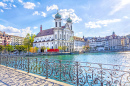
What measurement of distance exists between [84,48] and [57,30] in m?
33.8

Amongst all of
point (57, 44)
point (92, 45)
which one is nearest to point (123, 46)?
point (92, 45)

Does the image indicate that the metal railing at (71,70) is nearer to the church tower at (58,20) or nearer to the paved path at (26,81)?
the paved path at (26,81)

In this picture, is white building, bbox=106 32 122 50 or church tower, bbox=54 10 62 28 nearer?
church tower, bbox=54 10 62 28

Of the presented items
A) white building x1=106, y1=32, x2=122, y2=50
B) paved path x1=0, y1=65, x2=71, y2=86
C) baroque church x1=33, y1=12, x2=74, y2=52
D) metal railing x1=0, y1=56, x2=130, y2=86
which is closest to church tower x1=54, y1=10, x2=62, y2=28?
baroque church x1=33, y1=12, x2=74, y2=52

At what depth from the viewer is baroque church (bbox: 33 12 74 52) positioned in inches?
2387

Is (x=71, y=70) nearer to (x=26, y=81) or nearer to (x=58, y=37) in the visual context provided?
(x=26, y=81)

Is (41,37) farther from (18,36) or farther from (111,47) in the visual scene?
(111,47)

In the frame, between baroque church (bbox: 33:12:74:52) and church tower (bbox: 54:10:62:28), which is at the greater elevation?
church tower (bbox: 54:10:62:28)

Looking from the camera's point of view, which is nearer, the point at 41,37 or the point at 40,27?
the point at 41,37

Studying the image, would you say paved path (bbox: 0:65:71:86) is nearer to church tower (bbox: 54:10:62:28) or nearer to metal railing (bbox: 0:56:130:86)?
metal railing (bbox: 0:56:130:86)

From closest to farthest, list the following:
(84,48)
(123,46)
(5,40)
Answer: (5,40) → (84,48) → (123,46)

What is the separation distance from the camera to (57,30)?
60375 millimetres

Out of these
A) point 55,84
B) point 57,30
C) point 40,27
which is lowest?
point 55,84

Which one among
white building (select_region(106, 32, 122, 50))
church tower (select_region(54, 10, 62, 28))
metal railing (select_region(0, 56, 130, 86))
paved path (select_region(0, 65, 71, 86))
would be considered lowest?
paved path (select_region(0, 65, 71, 86))
